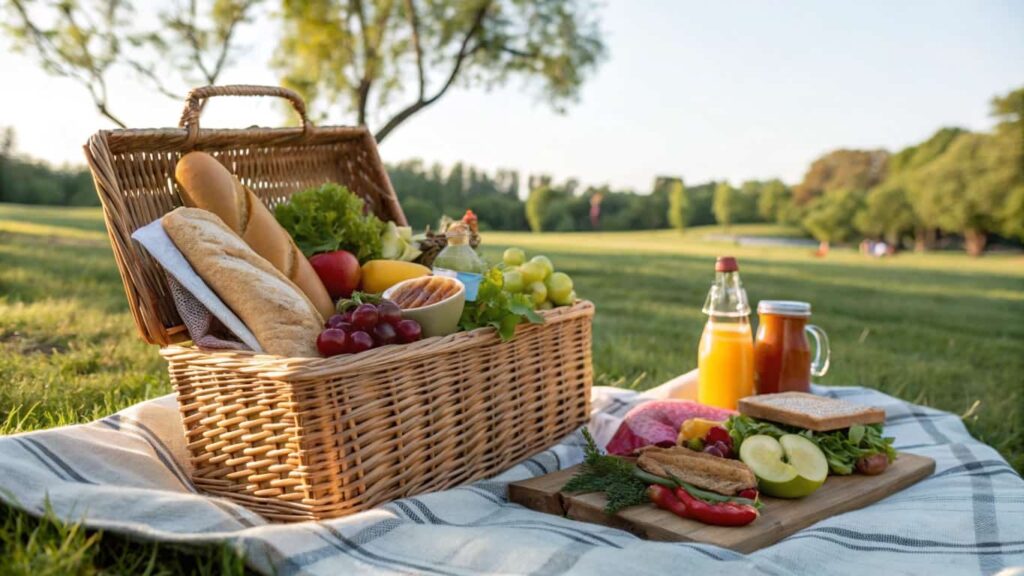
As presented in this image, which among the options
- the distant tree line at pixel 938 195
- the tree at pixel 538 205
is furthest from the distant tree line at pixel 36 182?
the distant tree line at pixel 938 195

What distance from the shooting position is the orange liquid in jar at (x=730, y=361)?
8.69 feet

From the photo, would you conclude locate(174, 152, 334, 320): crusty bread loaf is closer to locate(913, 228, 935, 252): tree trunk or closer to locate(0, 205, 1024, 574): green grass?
locate(0, 205, 1024, 574): green grass

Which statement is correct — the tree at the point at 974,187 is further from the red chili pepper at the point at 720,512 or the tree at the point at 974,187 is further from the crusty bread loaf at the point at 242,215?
the crusty bread loaf at the point at 242,215

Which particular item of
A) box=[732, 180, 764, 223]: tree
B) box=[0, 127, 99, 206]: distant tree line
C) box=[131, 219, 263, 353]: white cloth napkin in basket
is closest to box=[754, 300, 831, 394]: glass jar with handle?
box=[131, 219, 263, 353]: white cloth napkin in basket

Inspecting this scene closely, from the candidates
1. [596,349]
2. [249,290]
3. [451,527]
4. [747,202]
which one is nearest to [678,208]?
[747,202]

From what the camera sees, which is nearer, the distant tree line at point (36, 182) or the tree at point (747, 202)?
the distant tree line at point (36, 182)

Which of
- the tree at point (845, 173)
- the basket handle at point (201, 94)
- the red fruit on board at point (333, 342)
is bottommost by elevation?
the red fruit on board at point (333, 342)

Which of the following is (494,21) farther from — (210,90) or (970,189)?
(970,189)

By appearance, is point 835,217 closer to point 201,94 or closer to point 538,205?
→ point 538,205

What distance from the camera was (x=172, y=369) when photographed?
1923 millimetres

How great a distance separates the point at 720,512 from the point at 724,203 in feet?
138

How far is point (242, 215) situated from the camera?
222 centimetres

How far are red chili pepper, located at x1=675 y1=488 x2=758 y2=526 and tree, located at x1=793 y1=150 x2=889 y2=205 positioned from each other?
4906 centimetres

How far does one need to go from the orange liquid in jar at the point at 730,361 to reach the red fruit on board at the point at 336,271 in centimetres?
122
